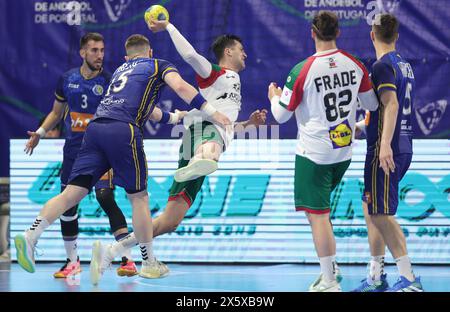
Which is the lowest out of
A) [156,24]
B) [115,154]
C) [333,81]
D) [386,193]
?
[386,193]

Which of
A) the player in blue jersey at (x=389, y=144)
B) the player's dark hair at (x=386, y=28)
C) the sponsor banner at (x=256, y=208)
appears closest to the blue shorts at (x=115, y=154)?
the player in blue jersey at (x=389, y=144)

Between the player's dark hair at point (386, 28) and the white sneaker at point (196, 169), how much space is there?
5.85 feet

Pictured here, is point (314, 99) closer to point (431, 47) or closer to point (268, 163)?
point (268, 163)

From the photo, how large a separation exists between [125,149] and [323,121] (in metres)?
1.79

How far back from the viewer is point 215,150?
8.27 meters

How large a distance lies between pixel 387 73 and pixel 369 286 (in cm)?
187

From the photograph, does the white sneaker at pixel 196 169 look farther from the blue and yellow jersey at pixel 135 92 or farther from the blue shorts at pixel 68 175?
the blue shorts at pixel 68 175

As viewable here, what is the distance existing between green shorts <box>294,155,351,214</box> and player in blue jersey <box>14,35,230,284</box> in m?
0.87

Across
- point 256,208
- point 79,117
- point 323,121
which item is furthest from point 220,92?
point 256,208

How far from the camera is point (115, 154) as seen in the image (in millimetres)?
7867

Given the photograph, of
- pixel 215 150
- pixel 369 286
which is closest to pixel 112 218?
pixel 215 150

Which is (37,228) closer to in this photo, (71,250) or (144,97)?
(144,97)

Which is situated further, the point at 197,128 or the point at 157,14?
the point at 197,128

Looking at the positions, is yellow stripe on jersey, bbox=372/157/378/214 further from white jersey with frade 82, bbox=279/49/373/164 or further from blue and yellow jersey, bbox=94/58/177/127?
blue and yellow jersey, bbox=94/58/177/127
